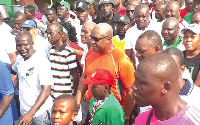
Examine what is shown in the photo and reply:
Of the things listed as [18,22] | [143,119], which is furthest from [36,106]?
[18,22]

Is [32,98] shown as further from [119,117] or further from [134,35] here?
[134,35]

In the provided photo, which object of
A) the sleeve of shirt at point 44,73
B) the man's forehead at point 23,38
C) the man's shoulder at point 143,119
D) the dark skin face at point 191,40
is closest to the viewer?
the man's shoulder at point 143,119

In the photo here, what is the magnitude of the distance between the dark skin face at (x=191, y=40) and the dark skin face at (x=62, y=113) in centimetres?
182

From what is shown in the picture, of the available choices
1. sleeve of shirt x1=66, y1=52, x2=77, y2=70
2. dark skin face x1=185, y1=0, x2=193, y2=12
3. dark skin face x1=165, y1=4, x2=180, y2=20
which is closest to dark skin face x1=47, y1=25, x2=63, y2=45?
sleeve of shirt x1=66, y1=52, x2=77, y2=70

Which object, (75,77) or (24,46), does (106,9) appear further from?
(24,46)

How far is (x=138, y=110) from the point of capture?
4.41 m

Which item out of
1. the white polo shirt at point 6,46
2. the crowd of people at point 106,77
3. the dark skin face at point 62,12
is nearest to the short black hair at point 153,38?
the crowd of people at point 106,77

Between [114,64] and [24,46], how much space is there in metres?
1.23

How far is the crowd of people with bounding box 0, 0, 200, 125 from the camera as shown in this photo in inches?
86.3

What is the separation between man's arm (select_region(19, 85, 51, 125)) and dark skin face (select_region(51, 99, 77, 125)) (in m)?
0.72

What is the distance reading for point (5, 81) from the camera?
151 inches

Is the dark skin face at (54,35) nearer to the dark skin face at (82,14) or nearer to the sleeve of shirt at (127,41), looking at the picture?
the sleeve of shirt at (127,41)

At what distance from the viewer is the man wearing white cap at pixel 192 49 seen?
4164 mm

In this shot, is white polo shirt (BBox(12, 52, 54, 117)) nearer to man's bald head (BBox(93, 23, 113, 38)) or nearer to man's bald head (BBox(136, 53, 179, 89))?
man's bald head (BBox(93, 23, 113, 38))
